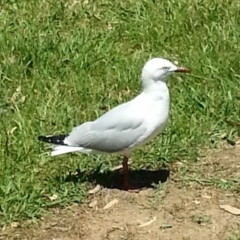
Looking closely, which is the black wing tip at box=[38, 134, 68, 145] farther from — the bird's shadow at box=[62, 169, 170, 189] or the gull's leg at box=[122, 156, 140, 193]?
the gull's leg at box=[122, 156, 140, 193]

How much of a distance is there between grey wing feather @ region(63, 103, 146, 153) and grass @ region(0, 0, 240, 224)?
1.00 ft

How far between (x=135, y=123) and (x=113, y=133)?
0.49 ft

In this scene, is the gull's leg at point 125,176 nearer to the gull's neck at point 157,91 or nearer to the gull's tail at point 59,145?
the gull's tail at point 59,145

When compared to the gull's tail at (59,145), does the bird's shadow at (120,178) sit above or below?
below

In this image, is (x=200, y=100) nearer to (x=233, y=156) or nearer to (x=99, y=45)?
(x=233, y=156)

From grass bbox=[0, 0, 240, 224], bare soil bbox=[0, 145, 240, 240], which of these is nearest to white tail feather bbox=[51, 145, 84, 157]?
grass bbox=[0, 0, 240, 224]

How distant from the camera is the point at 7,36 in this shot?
6.64m

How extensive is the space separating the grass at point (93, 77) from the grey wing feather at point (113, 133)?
30 cm

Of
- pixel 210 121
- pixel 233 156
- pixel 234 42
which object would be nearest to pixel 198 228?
pixel 233 156

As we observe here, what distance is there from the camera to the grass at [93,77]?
5137 millimetres

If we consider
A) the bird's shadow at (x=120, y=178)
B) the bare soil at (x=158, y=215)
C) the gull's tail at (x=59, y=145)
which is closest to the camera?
the bare soil at (x=158, y=215)

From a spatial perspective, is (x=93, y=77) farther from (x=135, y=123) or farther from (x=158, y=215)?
(x=158, y=215)

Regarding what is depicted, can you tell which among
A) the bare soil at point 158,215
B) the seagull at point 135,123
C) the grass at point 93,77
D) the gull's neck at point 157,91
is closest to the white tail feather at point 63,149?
the seagull at point 135,123

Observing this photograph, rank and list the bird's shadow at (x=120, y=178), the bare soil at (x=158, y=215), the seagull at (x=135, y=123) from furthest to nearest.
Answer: the bird's shadow at (x=120, y=178) < the seagull at (x=135, y=123) < the bare soil at (x=158, y=215)
